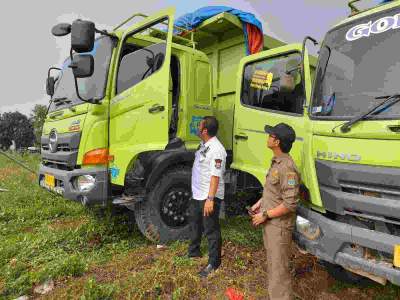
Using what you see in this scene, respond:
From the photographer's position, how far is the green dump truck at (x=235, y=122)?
8.79 feet

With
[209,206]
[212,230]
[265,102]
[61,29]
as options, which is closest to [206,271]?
[212,230]

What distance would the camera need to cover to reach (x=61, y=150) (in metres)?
4.61

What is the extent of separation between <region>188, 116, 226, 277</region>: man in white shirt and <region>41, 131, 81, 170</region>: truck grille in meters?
1.51

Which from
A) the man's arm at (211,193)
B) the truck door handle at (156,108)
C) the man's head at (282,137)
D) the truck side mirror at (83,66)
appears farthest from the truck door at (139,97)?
the man's head at (282,137)

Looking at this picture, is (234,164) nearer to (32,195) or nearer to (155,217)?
(155,217)

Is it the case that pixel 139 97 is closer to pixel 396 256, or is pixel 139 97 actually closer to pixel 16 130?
pixel 396 256

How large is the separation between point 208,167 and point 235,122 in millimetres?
988

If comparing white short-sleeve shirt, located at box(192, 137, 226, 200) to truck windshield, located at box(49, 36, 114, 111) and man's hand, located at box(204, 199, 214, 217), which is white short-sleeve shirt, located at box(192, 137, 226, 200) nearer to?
man's hand, located at box(204, 199, 214, 217)

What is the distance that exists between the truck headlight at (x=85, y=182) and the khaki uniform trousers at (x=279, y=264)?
2.25 m

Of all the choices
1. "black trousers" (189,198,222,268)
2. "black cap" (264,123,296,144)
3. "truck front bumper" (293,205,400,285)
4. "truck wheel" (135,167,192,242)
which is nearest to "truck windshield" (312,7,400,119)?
"black cap" (264,123,296,144)

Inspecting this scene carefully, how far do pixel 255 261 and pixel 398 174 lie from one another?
2.04 m

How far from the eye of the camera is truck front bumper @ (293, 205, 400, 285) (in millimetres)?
2451

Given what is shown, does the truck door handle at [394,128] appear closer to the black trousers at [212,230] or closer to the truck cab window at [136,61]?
the black trousers at [212,230]

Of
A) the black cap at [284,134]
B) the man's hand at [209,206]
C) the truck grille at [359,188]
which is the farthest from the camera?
the man's hand at [209,206]
